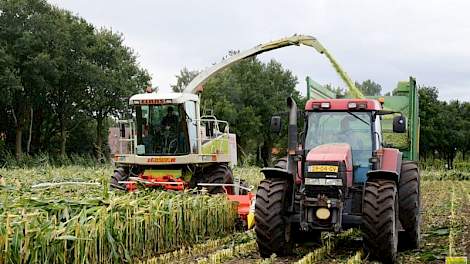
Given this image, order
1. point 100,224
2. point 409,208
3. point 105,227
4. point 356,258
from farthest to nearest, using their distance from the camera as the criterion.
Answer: point 409,208
point 356,258
point 105,227
point 100,224

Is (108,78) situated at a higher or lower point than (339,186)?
higher

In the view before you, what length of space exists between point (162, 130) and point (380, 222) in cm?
680

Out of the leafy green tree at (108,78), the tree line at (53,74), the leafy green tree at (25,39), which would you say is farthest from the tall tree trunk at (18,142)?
the leafy green tree at (108,78)

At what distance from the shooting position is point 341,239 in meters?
10.9

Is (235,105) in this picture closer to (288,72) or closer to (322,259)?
(288,72)

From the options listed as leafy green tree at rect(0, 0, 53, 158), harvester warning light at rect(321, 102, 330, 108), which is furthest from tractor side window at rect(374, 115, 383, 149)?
leafy green tree at rect(0, 0, 53, 158)

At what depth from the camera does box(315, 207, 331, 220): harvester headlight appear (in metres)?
8.79

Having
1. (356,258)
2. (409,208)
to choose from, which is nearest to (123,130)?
(409,208)

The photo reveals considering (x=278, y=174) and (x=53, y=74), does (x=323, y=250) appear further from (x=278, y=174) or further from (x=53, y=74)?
(x=53, y=74)

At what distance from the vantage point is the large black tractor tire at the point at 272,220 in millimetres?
9023

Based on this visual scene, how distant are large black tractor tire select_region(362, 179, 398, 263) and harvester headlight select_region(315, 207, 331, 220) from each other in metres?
0.49

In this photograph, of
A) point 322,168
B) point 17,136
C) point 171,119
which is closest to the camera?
point 322,168

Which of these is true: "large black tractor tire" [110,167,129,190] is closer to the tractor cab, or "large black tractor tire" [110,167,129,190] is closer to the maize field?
the maize field

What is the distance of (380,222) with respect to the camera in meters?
8.48
